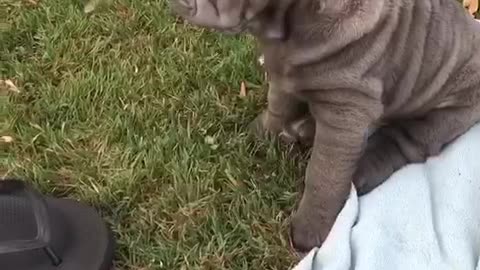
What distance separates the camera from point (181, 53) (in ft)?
8.45

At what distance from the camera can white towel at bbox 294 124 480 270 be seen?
2.03 m

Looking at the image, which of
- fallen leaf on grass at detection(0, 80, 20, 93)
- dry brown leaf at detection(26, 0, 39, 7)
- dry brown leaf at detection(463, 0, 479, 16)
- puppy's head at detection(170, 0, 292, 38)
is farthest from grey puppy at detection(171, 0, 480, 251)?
dry brown leaf at detection(26, 0, 39, 7)

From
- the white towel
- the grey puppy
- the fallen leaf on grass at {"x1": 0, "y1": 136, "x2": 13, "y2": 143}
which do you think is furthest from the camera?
the fallen leaf on grass at {"x1": 0, "y1": 136, "x2": 13, "y2": 143}

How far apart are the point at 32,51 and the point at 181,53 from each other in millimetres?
409

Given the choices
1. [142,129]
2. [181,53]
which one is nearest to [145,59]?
[181,53]

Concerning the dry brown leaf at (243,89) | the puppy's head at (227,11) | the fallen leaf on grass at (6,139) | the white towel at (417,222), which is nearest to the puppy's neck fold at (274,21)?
the puppy's head at (227,11)

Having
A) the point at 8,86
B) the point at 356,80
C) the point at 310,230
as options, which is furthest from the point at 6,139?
the point at 356,80

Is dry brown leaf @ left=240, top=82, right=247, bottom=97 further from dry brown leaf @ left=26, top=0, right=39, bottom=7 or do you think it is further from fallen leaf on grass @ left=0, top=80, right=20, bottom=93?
dry brown leaf @ left=26, top=0, right=39, bottom=7

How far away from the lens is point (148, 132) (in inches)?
92.7

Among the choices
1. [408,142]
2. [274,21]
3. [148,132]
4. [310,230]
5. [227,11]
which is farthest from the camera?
[148,132]

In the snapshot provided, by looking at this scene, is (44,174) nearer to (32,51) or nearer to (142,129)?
(142,129)

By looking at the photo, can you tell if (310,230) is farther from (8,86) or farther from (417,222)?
(8,86)

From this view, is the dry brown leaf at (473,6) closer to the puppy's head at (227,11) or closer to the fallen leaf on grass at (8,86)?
the puppy's head at (227,11)

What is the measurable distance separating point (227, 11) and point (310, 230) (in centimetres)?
57
